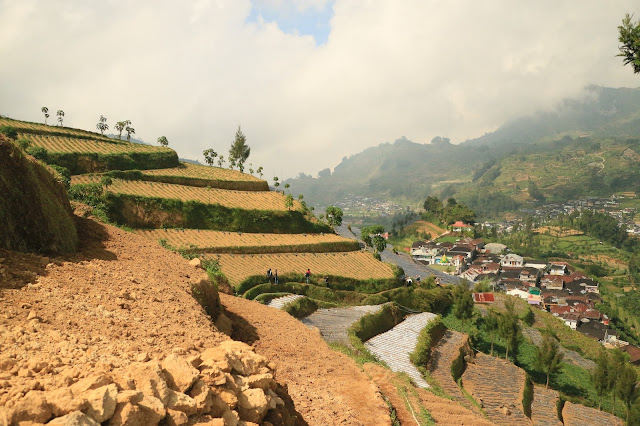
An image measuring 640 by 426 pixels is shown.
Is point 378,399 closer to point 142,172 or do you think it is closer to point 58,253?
point 58,253

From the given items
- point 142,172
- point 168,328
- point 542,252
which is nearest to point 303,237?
point 142,172

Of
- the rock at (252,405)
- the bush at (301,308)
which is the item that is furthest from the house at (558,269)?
the rock at (252,405)

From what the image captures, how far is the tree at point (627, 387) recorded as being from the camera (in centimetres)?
2712

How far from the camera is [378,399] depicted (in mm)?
11203

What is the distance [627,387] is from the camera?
27.1 meters

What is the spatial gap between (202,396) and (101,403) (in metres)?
1.28

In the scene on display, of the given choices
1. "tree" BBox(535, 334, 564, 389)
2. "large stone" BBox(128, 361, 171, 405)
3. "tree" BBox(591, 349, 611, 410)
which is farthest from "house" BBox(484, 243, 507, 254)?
"large stone" BBox(128, 361, 171, 405)

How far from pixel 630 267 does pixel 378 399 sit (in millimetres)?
124060

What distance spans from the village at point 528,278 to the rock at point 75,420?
53.4 metres

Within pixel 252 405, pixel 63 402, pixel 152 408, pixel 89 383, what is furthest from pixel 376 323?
pixel 63 402

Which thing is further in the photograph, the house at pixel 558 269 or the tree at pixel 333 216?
the house at pixel 558 269

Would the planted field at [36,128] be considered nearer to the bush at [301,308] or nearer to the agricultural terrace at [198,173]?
the agricultural terrace at [198,173]

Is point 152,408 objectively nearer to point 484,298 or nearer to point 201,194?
point 201,194

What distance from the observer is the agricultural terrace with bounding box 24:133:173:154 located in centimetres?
4075
